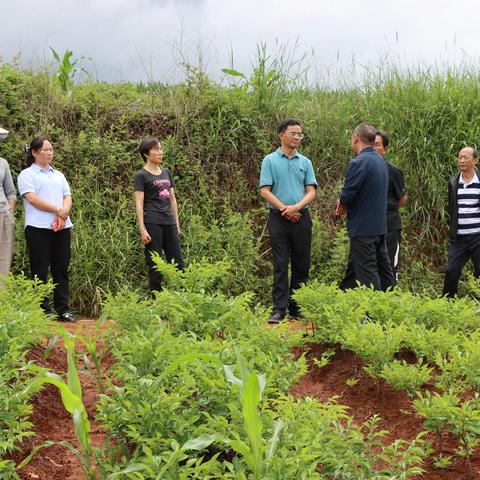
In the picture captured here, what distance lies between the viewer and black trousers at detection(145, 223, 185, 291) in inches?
256

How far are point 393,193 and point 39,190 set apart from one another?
349cm

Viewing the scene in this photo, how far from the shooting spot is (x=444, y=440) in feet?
10.3

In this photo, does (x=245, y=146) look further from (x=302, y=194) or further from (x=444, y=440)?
(x=444, y=440)

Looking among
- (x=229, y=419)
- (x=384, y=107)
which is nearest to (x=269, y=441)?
(x=229, y=419)

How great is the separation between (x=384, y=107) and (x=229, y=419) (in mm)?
7413

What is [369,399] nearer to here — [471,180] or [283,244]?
[283,244]

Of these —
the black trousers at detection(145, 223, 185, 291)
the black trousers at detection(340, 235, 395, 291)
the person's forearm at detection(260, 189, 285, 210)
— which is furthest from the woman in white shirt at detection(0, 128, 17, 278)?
the black trousers at detection(340, 235, 395, 291)

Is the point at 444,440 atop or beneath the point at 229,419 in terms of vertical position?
beneath

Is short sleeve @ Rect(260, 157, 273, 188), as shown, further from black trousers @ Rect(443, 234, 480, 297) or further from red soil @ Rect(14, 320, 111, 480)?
red soil @ Rect(14, 320, 111, 480)

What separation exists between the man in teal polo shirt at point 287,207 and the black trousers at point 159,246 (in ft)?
3.20

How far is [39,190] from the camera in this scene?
250 inches

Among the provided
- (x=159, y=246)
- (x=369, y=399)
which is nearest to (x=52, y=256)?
(x=159, y=246)

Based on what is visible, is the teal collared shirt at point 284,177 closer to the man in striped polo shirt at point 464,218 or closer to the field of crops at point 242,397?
the man in striped polo shirt at point 464,218

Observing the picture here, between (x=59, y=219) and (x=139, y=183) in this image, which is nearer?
(x=59, y=219)
